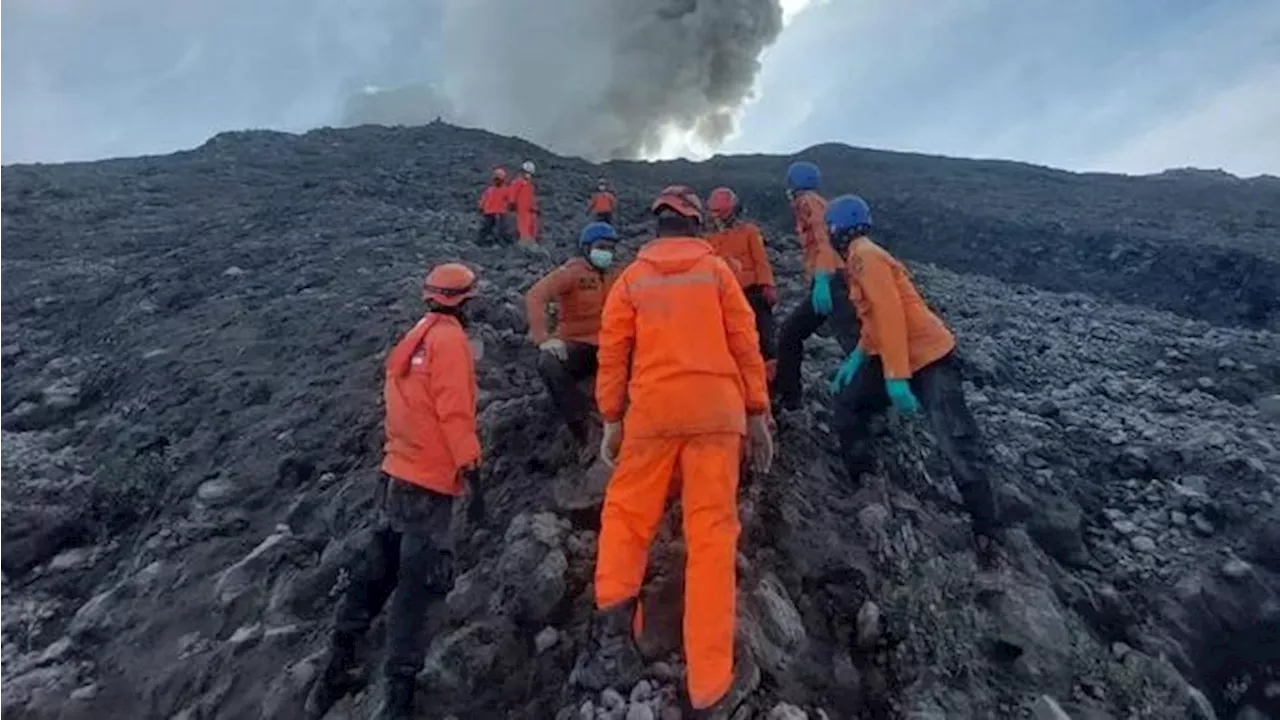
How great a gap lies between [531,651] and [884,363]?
Answer: 2.50 m

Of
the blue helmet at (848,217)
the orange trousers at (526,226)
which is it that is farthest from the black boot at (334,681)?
the orange trousers at (526,226)

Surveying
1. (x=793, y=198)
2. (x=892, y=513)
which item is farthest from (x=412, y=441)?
(x=793, y=198)

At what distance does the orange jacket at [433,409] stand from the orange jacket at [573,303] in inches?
68.2

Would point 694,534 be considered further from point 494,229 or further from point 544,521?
point 494,229

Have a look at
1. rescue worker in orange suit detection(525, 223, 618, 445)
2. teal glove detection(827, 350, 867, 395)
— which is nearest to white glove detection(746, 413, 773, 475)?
teal glove detection(827, 350, 867, 395)

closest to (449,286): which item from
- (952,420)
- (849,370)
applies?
(849,370)

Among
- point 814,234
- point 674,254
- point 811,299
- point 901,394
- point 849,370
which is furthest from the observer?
point 814,234

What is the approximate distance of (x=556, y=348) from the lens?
22.3 feet

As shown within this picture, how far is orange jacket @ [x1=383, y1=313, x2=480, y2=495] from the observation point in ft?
16.4

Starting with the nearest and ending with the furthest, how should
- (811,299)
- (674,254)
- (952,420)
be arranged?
(674,254) < (952,420) < (811,299)

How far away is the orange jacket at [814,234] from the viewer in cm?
712

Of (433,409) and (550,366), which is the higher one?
(433,409)

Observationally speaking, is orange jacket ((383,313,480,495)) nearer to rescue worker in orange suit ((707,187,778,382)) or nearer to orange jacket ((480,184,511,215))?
rescue worker in orange suit ((707,187,778,382))

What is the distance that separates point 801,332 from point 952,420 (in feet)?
5.04
